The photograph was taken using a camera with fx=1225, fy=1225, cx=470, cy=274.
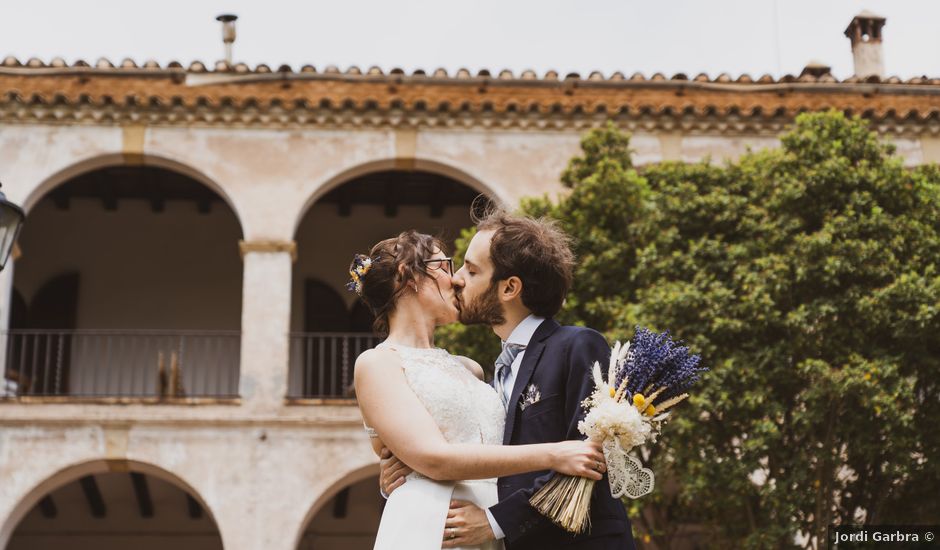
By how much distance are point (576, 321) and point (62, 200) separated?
9810 millimetres

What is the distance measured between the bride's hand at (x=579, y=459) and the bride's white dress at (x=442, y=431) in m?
0.39

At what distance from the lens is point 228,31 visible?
18453 mm

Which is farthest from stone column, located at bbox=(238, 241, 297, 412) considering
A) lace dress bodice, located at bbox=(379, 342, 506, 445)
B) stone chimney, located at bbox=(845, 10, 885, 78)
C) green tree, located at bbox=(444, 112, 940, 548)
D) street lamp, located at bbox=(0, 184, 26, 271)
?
lace dress bodice, located at bbox=(379, 342, 506, 445)

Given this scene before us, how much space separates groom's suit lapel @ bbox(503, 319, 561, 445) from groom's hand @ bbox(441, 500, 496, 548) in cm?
25

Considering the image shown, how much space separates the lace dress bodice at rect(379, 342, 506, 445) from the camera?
3.94 m

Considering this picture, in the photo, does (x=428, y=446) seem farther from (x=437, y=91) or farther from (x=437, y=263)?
(x=437, y=91)

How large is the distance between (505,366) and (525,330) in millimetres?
172

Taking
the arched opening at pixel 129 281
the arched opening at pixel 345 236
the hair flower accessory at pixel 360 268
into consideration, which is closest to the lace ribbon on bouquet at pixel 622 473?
the hair flower accessory at pixel 360 268

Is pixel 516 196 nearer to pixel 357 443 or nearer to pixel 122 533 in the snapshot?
pixel 357 443

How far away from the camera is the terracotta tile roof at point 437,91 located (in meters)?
15.7

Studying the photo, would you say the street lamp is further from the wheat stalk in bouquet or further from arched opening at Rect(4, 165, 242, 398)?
arched opening at Rect(4, 165, 242, 398)

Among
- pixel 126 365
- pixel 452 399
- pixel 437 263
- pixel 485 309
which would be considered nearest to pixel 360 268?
pixel 437 263

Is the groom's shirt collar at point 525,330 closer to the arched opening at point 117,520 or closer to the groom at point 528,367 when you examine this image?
the groom at point 528,367

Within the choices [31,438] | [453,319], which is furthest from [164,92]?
[453,319]
